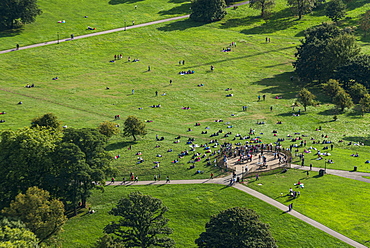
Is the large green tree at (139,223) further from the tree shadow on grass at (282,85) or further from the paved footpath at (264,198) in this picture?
the tree shadow on grass at (282,85)

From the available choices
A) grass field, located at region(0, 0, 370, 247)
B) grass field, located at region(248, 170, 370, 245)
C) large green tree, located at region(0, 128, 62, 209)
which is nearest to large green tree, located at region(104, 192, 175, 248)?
grass field, located at region(0, 0, 370, 247)

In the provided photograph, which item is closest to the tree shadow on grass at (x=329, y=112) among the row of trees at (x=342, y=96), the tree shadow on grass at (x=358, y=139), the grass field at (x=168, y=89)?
the grass field at (x=168, y=89)

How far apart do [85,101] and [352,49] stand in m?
88.4

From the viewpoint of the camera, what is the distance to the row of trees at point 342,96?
13612 cm

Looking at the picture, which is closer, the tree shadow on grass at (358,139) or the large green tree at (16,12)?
the tree shadow on grass at (358,139)

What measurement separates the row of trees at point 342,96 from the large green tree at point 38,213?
8571 cm

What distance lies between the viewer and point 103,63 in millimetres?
173500

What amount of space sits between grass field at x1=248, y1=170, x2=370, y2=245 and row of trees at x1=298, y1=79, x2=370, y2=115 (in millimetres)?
45656

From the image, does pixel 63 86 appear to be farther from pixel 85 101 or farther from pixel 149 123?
pixel 149 123

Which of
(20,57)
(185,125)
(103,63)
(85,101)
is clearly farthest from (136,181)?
(20,57)

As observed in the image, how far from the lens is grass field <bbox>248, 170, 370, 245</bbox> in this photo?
80.1m

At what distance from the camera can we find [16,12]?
611ft

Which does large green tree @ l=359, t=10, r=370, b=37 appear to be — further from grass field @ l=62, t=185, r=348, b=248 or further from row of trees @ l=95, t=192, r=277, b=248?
row of trees @ l=95, t=192, r=277, b=248

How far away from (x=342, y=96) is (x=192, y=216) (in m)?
71.1
